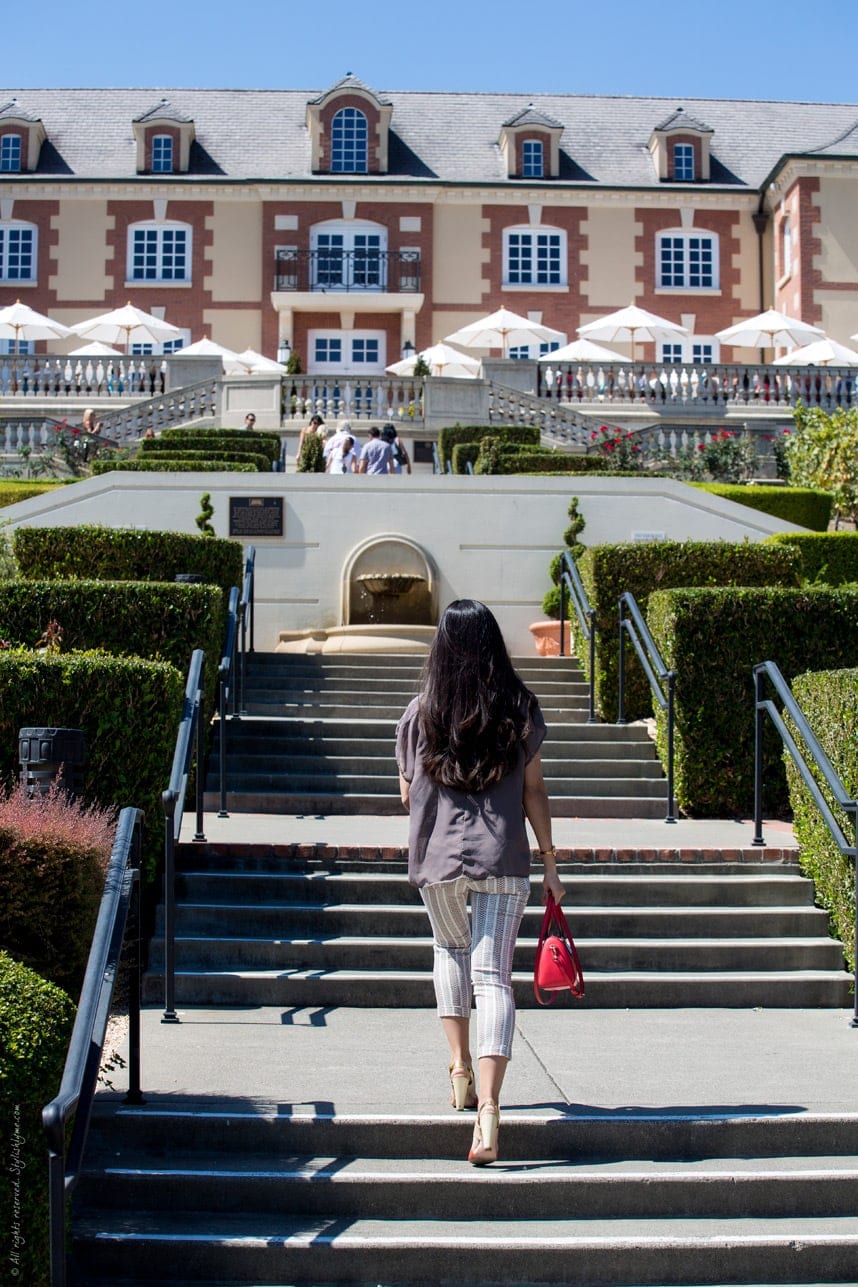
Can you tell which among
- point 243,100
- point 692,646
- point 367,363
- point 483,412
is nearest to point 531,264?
point 367,363

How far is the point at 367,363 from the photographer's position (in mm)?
38969

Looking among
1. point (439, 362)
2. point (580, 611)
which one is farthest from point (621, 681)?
point (439, 362)

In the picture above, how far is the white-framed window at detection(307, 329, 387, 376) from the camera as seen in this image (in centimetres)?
3878

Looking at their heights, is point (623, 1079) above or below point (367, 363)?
below

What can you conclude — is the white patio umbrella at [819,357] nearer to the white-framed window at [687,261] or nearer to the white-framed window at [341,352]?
the white-framed window at [687,261]

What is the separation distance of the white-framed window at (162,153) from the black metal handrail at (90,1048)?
36491mm

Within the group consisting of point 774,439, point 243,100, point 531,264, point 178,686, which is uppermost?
point 243,100

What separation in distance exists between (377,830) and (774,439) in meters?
19.2

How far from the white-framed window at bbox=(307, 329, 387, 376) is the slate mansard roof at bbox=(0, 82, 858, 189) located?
13.2 ft

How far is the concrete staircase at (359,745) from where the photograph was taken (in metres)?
10.9

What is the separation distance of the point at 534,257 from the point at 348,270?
482cm

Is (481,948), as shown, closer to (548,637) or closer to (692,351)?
(548,637)

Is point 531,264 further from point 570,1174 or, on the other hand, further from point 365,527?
point 570,1174

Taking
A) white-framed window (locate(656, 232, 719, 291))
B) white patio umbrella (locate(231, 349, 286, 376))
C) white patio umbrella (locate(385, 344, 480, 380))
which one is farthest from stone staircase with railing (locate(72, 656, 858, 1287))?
white-framed window (locate(656, 232, 719, 291))
